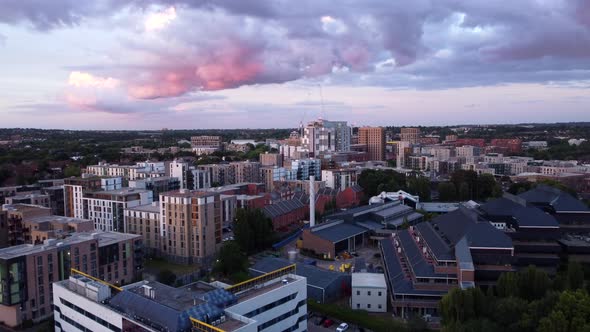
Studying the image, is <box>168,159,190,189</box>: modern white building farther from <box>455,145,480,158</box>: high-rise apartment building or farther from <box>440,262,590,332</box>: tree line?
<box>455,145,480,158</box>: high-rise apartment building

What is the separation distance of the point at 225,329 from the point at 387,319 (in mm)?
7871

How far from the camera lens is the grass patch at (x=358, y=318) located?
15.1m

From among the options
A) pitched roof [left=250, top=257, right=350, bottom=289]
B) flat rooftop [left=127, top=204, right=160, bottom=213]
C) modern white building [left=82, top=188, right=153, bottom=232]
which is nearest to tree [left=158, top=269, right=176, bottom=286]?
pitched roof [left=250, top=257, right=350, bottom=289]

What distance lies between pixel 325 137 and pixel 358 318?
4693 cm

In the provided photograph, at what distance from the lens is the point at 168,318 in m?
9.96

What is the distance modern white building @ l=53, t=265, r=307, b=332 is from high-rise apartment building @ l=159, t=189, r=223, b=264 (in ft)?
29.1

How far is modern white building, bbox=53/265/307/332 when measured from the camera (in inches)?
399

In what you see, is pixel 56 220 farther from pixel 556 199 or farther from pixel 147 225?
pixel 556 199

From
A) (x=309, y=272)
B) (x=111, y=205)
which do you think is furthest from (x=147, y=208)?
(x=309, y=272)

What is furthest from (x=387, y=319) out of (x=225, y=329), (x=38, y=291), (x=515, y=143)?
(x=515, y=143)

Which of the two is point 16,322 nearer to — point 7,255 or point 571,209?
point 7,255

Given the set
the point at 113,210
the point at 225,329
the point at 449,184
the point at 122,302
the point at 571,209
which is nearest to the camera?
the point at 225,329

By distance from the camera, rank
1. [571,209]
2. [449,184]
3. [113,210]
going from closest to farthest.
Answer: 1. [571,209]
2. [113,210]
3. [449,184]

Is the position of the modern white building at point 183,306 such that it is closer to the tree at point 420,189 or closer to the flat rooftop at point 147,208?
the flat rooftop at point 147,208
